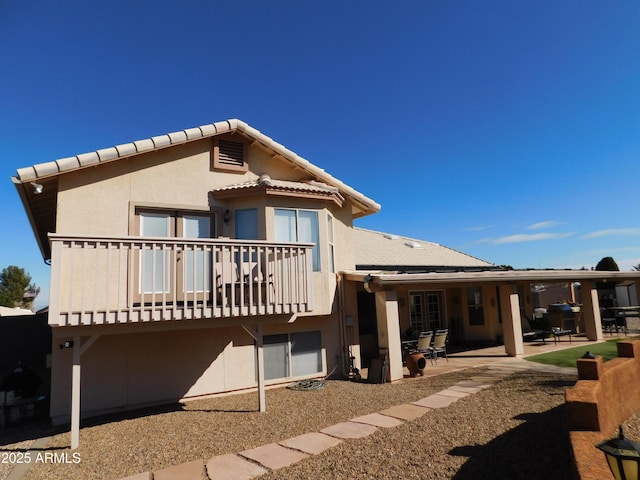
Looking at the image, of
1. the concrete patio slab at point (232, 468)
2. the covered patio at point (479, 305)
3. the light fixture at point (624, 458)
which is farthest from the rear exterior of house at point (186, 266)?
the light fixture at point (624, 458)

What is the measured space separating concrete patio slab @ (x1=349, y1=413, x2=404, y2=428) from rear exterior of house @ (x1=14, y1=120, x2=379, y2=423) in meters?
2.33

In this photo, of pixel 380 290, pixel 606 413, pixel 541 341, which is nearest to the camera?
pixel 606 413

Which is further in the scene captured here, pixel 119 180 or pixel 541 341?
pixel 541 341

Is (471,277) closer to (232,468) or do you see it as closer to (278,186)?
(278,186)

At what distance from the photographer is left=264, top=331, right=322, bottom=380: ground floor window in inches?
380

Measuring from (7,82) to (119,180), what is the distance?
597cm

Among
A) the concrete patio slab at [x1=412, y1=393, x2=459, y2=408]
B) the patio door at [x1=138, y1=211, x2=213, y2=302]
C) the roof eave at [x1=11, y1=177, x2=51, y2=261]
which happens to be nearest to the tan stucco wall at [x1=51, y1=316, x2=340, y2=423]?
the patio door at [x1=138, y1=211, x2=213, y2=302]

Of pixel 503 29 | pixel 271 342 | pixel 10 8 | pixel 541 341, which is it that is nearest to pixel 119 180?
pixel 10 8

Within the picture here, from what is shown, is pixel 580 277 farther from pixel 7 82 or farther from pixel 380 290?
pixel 7 82

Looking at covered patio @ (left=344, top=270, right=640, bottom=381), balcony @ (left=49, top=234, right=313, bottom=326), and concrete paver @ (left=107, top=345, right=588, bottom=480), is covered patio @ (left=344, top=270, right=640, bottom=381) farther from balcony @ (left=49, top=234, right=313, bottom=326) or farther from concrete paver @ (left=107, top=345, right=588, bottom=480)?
balcony @ (left=49, top=234, right=313, bottom=326)

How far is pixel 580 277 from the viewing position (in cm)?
1354

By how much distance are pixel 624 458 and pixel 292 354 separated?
333 inches

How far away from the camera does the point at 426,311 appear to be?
16.0 metres

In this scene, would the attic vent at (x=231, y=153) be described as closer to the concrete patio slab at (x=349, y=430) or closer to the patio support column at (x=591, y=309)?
the concrete patio slab at (x=349, y=430)
